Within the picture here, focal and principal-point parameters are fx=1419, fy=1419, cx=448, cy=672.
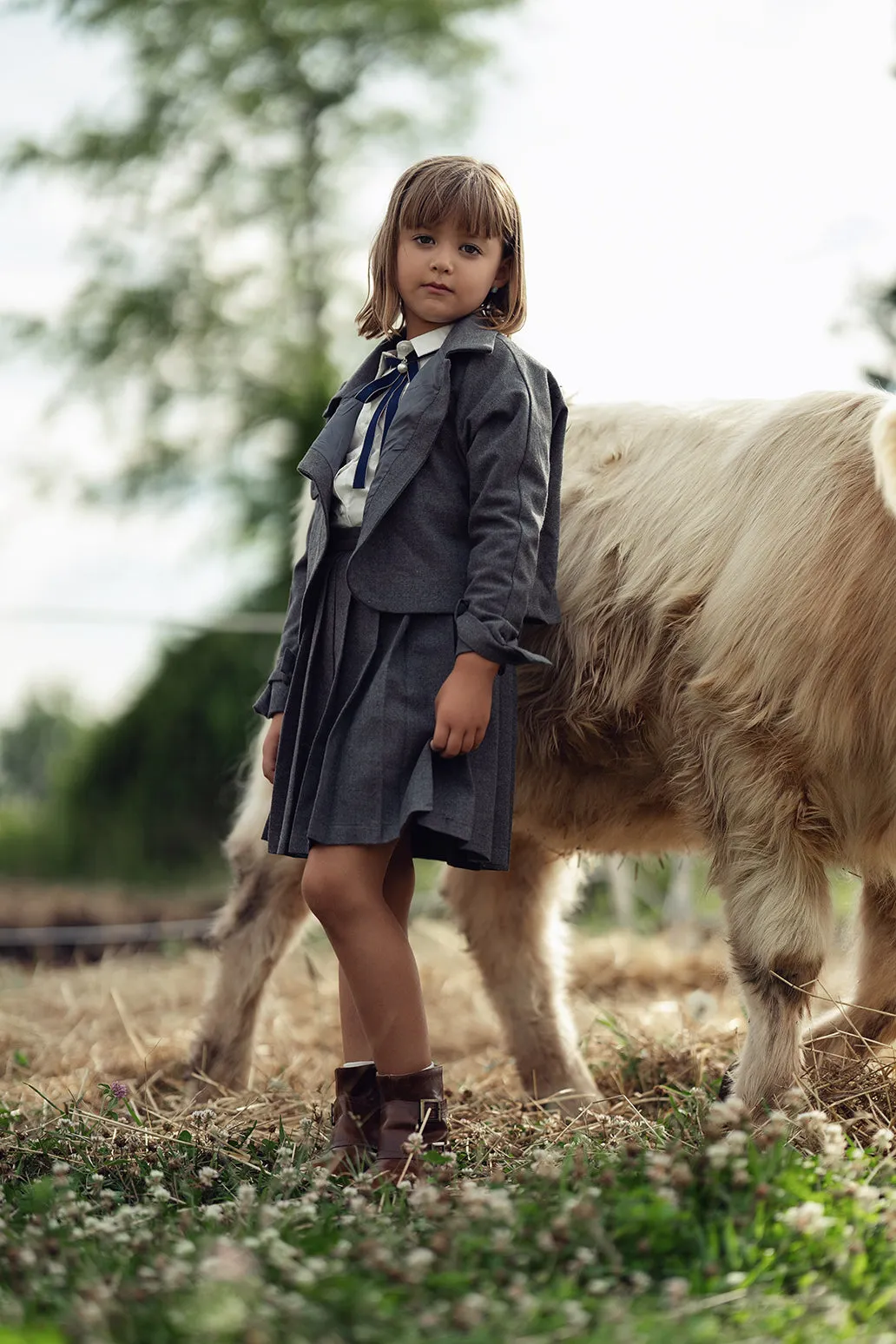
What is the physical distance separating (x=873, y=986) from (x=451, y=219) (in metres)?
1.60

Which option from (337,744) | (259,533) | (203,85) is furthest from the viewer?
(203,85)

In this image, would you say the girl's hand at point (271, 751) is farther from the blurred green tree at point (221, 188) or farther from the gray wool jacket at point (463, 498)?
the blurred green tree at point (221, 188)

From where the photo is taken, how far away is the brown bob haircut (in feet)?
7.42

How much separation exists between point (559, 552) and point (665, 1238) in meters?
1.36

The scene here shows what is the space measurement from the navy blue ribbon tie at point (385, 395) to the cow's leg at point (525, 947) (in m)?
1.14

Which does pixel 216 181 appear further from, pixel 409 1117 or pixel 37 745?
pixel 409 1117

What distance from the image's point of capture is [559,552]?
269 cm

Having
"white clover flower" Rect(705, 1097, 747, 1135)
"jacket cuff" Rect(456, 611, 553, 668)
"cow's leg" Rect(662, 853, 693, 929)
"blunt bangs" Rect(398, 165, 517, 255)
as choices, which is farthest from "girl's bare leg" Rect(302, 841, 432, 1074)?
"cow's leg" Rect(662, 853, 693, 929)

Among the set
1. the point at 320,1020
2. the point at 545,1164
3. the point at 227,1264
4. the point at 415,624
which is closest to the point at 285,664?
the point at 415,624

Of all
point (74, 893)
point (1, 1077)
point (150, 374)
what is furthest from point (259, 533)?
point (1, 1077)

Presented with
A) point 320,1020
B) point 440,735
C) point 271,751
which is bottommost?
point 320,1020

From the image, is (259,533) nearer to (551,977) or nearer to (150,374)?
(150,374)

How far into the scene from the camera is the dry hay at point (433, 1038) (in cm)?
264

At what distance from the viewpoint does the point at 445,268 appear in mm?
2285
